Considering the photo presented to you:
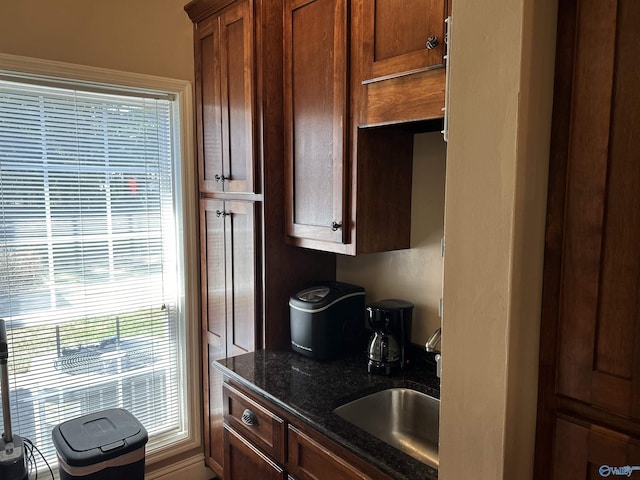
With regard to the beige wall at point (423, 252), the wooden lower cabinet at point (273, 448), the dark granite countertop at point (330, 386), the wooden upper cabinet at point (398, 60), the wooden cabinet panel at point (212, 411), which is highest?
the wooden upper cabinet at point (398, 60)

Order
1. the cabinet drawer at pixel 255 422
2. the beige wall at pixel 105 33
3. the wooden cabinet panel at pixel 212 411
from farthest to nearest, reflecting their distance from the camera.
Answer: the wooden cabinet panel at pixel 212 411 → the beige wall at pixel 105 33 → the cabinet drawer at pixel 255 422

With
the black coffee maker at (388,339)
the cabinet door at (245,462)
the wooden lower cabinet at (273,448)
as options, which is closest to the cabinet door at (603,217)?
the wooden lower cabinet at (273,448)

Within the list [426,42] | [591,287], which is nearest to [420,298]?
[426,42]

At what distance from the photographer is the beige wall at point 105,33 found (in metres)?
2.03

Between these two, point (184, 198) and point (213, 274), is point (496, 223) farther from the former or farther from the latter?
point (184, 198)

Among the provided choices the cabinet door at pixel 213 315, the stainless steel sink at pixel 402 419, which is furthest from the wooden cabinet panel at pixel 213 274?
A: the stainless steel sink at pixel 402 419

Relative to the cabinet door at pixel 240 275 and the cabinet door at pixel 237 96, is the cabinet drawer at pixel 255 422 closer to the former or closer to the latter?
the cabinet door at pixel 240 275

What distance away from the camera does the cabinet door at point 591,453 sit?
30.8 inches

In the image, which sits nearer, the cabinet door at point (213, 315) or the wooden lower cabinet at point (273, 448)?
the wooden lower cabinet at point (273, 448)

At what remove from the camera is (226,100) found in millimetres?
2232

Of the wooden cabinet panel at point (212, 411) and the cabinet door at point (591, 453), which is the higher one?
the cabinet door at point (591, 453)

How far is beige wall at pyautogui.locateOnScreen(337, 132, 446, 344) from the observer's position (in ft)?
6.14

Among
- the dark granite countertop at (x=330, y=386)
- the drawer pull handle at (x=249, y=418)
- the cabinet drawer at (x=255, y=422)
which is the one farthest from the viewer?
the drawer pull handle at (x=249, y=418)

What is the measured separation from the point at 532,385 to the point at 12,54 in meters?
2.28
